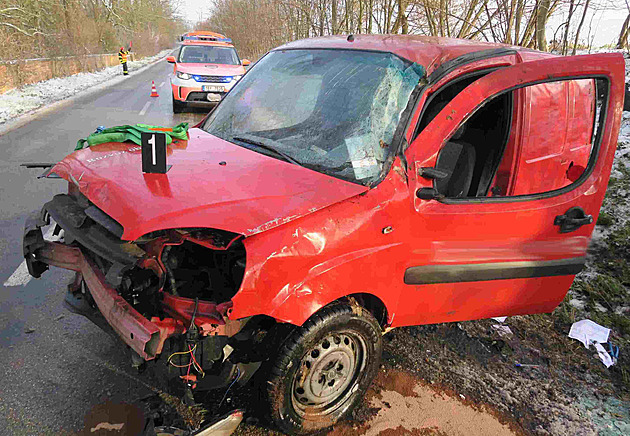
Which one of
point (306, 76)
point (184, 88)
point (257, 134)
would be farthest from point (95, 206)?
point (184, 88)

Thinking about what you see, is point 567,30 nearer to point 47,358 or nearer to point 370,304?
point 370,304

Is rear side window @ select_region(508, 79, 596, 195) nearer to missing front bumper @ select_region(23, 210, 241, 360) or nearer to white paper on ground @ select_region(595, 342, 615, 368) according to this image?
white paper on ground @ select_region(595, 342, 615, 368)

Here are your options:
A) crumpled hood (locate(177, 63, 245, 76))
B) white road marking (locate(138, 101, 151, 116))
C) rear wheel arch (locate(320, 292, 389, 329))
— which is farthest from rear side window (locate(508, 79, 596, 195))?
white road marking (locate(138, 101, 151, 116))

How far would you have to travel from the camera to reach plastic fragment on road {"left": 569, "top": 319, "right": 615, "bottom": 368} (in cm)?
335

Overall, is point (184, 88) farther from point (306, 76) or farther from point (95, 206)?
point (95, 206)

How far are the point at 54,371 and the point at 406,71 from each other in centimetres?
287

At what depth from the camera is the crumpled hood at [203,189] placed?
6.39ft

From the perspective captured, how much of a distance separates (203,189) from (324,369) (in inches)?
46.0

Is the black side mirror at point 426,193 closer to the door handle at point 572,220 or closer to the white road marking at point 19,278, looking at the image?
the door handle at point 572,220

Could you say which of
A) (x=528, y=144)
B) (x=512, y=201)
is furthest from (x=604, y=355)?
(x=528, y=144)

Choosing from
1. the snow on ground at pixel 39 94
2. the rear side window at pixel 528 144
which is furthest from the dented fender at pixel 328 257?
the snow on ground at pixel 39 94

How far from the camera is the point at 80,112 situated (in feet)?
39.2

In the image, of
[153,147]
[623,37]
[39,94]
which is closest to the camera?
[153,147]

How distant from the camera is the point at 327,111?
276 centimetres
